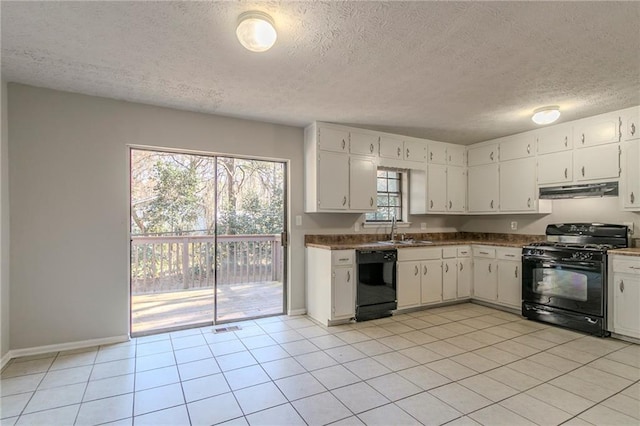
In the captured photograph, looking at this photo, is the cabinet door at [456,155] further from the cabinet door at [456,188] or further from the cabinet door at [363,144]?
the cabinet door at [363,144]

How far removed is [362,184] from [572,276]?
2.64 m

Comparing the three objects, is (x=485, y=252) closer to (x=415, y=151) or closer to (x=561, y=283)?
(x=561, y=283)

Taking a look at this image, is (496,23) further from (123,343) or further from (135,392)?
(123,343)

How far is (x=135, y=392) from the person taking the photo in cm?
234

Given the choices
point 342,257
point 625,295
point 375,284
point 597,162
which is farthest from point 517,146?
point 342,257

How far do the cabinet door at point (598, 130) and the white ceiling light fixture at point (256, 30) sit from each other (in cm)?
395

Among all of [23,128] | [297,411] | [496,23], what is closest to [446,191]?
[496,23]

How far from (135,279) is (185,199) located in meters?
1.08

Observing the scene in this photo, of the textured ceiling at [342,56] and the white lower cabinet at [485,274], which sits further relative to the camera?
the white lower cabinet at [485,274]

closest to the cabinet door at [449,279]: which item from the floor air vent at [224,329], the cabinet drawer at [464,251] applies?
the cabinet drawer at [464,251]

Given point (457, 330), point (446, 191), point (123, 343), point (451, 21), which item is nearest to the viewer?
point (451, 21)

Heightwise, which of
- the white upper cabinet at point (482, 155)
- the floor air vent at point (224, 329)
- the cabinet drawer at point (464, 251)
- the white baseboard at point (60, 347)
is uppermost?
the white upper cabinet at point (482, 155)

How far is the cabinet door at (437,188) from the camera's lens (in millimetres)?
4980

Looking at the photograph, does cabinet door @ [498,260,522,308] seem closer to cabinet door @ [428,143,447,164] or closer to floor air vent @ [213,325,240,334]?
cabinet door @ [428,143,447,164]
